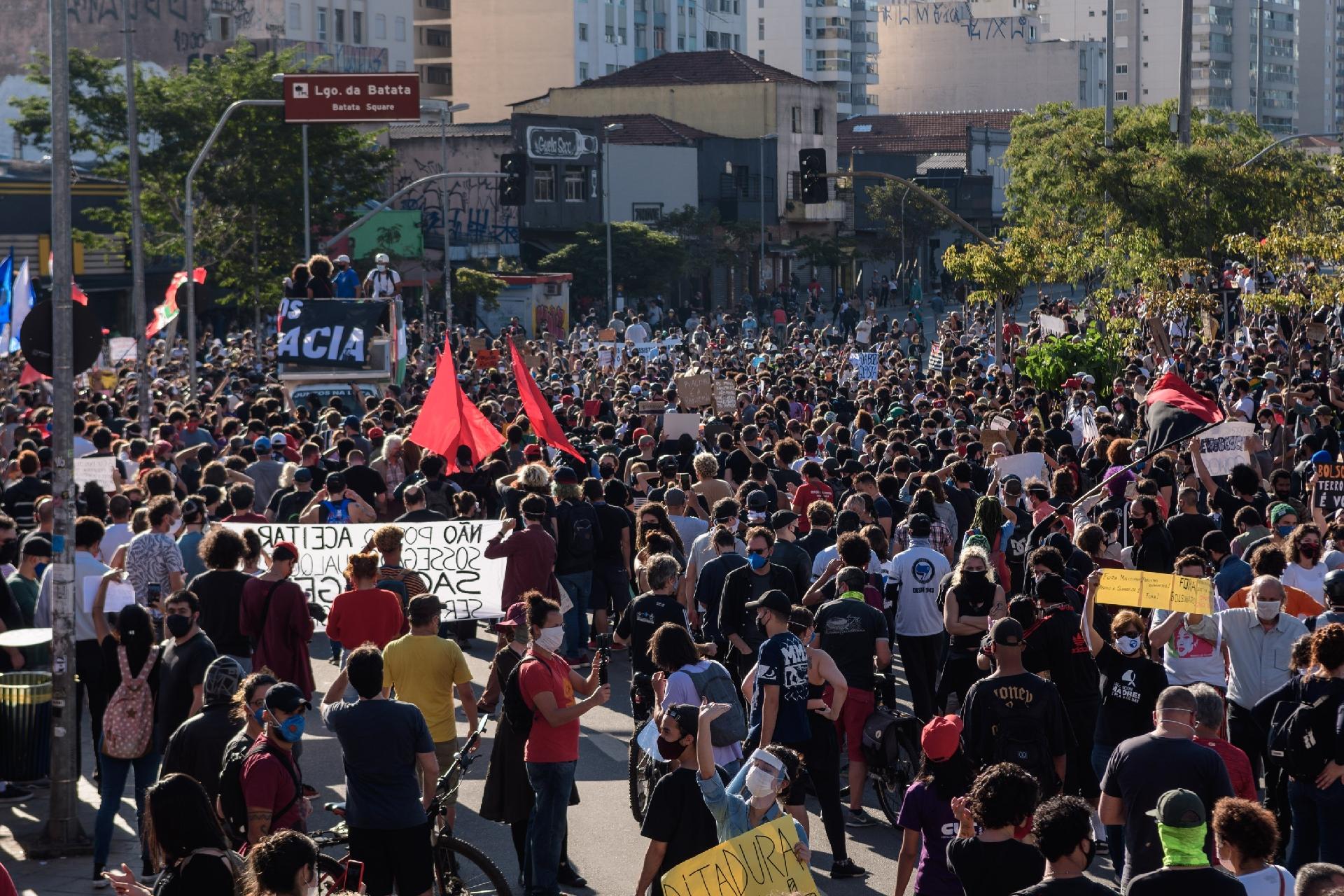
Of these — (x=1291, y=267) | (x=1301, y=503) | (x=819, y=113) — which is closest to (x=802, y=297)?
(x=819, y=113)

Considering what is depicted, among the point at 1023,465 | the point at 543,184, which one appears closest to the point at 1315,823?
the point at 1023,465

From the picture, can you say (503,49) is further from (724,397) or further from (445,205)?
(724,397)

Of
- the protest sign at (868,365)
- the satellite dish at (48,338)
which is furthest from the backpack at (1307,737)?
the protest sign at (868,365)

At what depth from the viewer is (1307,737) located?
26.8 ft

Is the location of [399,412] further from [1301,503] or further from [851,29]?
[851,29]

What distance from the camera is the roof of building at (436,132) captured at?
70.5 m

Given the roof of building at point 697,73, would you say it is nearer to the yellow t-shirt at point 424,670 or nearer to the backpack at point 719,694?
the yellow t-shirt at point 424,670

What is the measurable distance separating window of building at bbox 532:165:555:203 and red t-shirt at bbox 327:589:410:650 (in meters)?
62.4

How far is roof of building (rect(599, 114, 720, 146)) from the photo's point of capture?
255 feet

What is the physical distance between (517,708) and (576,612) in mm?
5461

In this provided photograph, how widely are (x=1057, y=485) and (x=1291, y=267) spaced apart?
19.1 metres

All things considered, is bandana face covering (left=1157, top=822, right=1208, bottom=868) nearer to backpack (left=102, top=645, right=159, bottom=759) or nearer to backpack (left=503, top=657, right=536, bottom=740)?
backpack (left=503, top=657, right=536, bottom=740)

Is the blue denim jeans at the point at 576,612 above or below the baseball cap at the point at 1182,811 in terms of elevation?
below

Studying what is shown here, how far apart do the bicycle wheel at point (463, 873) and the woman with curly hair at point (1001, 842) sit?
2596 mm
